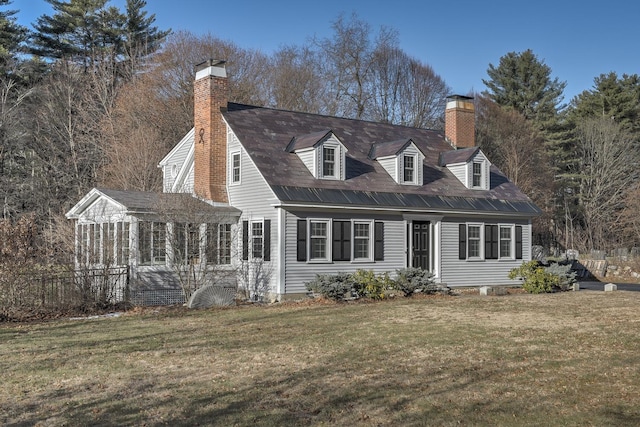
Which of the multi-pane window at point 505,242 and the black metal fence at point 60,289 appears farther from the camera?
the multi-pane window at point 505,242

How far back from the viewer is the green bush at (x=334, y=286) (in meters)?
19.2

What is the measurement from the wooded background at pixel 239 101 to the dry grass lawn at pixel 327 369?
12.5m

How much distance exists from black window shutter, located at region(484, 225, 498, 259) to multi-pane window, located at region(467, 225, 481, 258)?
27 cm

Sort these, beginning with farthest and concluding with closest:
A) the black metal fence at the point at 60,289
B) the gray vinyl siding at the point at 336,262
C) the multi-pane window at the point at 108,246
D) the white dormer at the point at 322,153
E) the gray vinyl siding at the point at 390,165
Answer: the gray vinyl siding at the point at 390,165
the white dormer at the point at 322,153
the gray vinyl siding at the point at 336,262
the multi-pane window at the point at 108,246
the black metal fence at the point at 60,289

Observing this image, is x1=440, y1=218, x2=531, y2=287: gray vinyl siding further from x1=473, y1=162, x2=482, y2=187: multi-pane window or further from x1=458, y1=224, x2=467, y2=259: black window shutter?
x1=473, y1=162, x2=482, y2=187: multi-pane window

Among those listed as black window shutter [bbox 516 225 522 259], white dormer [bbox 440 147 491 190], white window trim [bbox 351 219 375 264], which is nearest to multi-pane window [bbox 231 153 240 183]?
white window trim [bbox 351 219 375 264]

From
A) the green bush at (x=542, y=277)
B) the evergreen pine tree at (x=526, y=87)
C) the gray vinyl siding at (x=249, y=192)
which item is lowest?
the green bush at (x=542, y=277)

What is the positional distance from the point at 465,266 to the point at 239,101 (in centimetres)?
1964

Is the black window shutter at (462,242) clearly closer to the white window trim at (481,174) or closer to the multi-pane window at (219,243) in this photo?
the white window trim at (481,174)

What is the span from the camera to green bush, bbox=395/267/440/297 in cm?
2047

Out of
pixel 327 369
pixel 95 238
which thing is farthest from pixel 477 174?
pixel 327 369

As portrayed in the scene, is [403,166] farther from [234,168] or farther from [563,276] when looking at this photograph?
[563,276]

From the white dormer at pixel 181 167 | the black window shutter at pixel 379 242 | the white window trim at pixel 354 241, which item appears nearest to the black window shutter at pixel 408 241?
the black window shutter at pixel 379 242

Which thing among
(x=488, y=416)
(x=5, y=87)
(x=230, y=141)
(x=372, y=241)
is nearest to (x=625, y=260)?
(x=372, y=241)
